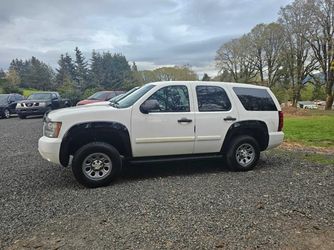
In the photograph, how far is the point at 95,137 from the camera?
5.67m

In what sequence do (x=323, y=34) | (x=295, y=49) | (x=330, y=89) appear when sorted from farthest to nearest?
(x=295, y=49), (x=330, y=89), (x=323, y=34)

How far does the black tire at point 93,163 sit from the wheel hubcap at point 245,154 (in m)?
2.46

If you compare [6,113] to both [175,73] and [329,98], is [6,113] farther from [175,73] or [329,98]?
[175,73]

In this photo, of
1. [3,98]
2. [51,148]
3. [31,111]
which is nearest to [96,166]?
[51,148]

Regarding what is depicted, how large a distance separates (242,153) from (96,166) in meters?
2.94

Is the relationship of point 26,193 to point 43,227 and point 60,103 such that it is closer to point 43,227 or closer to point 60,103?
point 43,227

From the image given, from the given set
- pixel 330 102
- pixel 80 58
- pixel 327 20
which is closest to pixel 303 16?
pixel 327 20

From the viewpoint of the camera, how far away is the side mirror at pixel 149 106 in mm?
5824

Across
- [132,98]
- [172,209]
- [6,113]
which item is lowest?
[172,209]

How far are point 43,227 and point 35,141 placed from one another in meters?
7.32

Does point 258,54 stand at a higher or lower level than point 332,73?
higher

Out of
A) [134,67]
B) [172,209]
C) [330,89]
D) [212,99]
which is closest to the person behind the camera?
[172,209]

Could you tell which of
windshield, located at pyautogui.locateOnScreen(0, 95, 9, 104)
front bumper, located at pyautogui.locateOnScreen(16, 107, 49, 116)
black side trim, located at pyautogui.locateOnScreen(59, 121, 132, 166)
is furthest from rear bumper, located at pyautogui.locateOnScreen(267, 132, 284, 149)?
windshield, located at pyautogui.locateOnScreen(0, 95, 9, 104)

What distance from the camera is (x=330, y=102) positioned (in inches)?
1369
